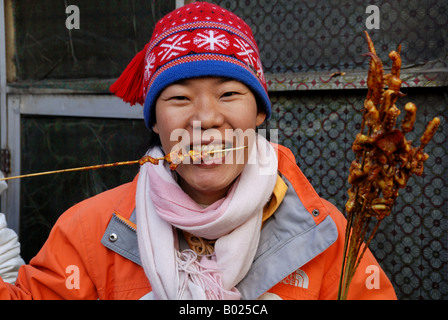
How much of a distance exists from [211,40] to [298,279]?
97 centimetres

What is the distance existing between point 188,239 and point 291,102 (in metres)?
1.35

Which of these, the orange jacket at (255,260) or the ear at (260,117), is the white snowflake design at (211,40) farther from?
the orange jacket at (255,260)

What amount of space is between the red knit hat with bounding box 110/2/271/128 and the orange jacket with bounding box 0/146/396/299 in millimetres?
434

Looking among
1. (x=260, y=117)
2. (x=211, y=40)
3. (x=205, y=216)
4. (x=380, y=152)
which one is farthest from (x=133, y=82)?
(x=380, y=152)

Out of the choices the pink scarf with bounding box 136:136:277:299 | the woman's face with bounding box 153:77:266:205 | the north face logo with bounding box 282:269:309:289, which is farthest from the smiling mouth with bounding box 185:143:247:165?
the north face logo with bounding box 282:269:309:289

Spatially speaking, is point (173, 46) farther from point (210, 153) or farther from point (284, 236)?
point (284, 236)

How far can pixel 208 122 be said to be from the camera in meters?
1.44

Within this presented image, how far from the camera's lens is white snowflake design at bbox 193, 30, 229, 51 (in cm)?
153

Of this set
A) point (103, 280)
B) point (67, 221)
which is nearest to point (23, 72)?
point (67, 221)

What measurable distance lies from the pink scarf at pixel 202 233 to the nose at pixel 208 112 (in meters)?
0.29

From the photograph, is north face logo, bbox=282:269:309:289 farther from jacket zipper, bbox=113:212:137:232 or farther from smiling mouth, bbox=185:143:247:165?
jacket zipper, bbox=113:212:137:232

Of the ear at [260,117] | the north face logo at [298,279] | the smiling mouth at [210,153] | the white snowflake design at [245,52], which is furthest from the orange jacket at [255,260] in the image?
the white snowflake design at [245,52]

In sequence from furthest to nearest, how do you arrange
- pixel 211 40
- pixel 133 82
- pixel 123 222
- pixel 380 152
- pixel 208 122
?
1. pixel 133 82
2. pixel 123 222
3. pixel 211 40
4. pixel 208 122
5. pixel 380 152

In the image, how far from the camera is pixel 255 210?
5.21ft
